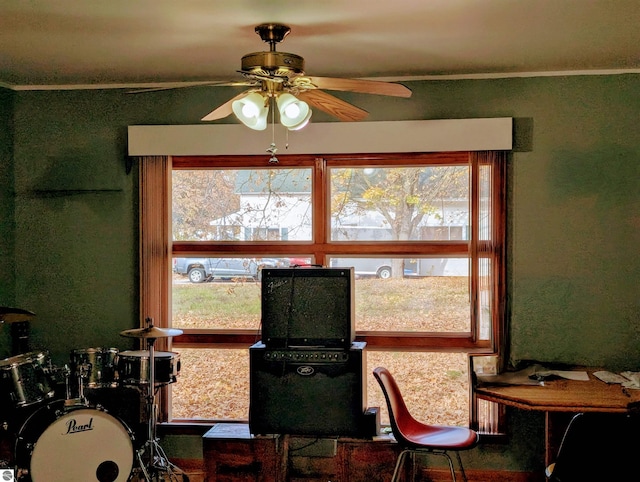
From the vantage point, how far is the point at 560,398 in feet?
11.0

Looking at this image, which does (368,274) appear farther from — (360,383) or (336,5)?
(336,5)

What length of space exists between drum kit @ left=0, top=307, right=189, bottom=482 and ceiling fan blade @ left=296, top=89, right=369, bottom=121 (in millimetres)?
1599

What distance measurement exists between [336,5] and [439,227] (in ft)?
5.88

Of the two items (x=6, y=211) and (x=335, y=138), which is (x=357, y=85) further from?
(x=6, y=211)

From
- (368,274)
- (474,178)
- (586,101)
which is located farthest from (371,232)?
(586,101)

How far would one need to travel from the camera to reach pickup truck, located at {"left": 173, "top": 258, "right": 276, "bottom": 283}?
436cm

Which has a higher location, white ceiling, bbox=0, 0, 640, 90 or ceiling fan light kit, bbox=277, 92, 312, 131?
white ceiling, bbox=0, 0, 640, 90

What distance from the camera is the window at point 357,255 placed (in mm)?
4117

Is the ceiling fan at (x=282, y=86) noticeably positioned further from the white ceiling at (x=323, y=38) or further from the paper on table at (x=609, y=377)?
the paper on table at (x=609, y=377)

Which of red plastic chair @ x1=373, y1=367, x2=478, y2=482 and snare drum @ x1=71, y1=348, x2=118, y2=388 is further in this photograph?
snare drum @ x1=71, y1=348, x2=118, y2=388

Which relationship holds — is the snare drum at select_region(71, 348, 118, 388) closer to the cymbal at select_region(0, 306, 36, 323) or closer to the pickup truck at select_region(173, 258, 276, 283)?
the cymbal at select_region(0, 306, 36, 323)

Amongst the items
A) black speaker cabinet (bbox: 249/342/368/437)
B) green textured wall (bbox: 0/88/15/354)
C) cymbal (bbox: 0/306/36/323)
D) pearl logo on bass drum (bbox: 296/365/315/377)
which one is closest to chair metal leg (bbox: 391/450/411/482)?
black speaker cabinet (bbox: 249/342/368/437)

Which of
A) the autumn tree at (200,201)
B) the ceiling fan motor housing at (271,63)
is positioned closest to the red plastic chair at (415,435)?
the autumn tree at (200,201)

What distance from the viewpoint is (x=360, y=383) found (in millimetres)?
3605
